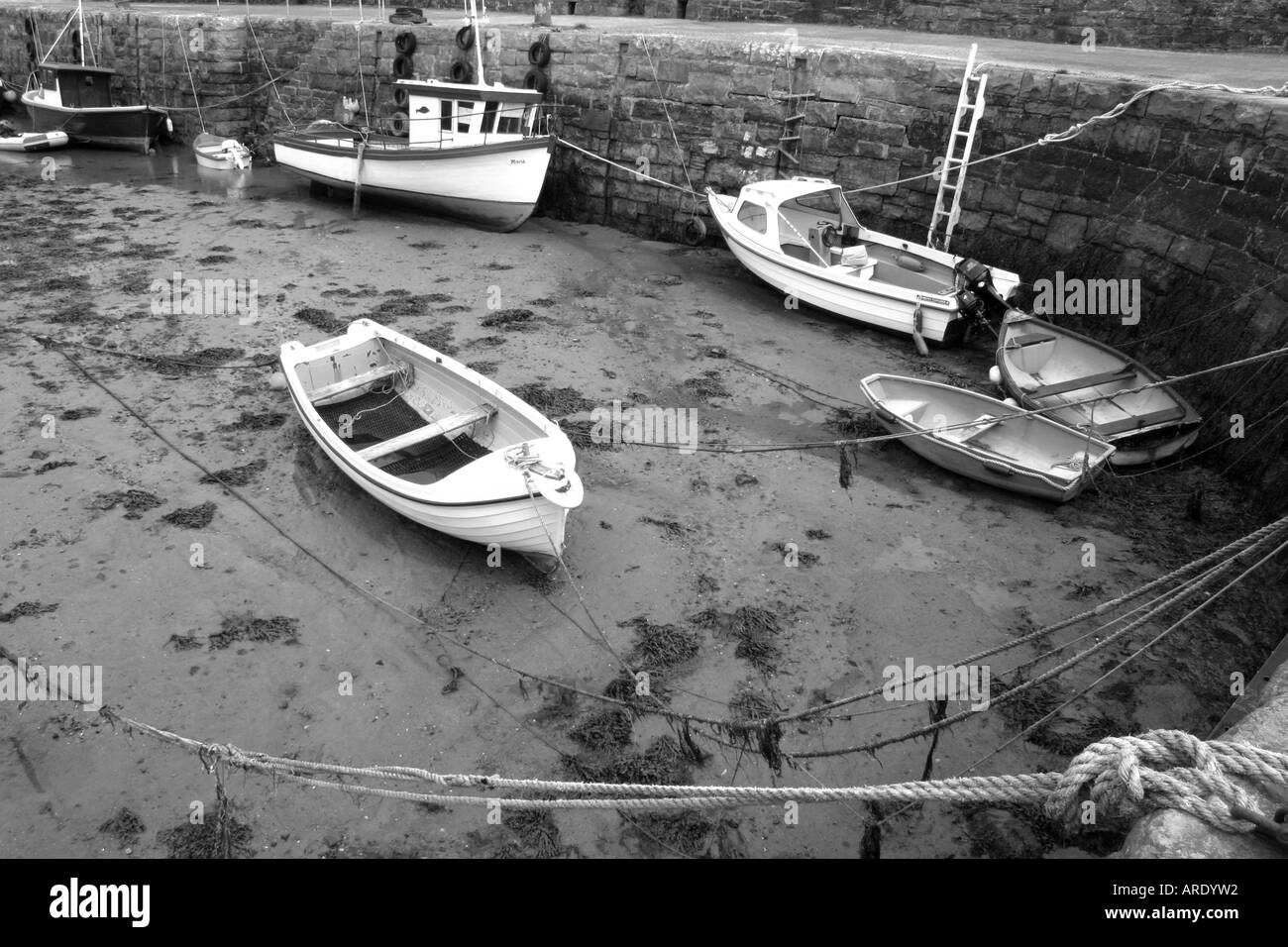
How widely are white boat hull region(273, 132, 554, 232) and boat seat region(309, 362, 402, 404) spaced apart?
274 inches

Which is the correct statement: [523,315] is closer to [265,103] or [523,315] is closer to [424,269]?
[424,269]

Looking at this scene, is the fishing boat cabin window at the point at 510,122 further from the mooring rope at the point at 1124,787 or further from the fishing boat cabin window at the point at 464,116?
the mooring rope at the point at 1124,787

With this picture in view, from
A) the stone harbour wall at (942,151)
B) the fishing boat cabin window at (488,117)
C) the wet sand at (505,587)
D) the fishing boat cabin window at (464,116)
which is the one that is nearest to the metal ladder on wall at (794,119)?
the stone harbour wall at (942,151)

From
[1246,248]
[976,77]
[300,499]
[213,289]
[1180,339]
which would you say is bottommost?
[300,499]

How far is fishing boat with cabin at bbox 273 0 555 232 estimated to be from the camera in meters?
14.5

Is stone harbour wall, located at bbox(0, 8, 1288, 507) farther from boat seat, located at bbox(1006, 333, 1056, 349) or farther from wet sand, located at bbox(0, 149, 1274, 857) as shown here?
wet sand, located at bbox(0, 149, 1274, 857)

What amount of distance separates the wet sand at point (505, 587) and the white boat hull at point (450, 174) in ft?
13.3

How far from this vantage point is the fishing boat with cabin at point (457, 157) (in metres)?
14.5

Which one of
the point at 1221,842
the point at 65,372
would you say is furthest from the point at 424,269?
the point at 1221,842

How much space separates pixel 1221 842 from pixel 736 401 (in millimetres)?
7146

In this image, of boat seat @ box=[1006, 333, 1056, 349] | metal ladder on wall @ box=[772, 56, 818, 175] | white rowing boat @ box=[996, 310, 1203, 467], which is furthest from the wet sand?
metal ladder on wall @ box=[772, 56, 818, 175]

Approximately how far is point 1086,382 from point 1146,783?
22.4 ft

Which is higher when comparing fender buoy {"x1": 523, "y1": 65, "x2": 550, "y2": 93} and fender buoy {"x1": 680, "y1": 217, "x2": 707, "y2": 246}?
fender buoy {"x1": 523, "y1": 65, "x2": 550, "y2": 93}

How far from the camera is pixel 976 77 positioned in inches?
467
